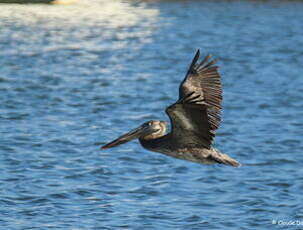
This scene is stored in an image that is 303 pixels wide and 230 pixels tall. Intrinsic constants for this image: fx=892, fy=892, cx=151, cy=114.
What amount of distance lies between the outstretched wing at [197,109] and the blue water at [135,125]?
6.65ft

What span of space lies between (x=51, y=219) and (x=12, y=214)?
66cm

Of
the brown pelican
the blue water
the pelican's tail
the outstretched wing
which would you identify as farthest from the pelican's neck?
the blue water

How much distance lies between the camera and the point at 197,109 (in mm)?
10094

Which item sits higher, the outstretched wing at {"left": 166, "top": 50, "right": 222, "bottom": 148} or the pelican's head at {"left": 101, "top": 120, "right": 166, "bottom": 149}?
the outstretched wing at {"left": 166, "top": 50, "right": 222, "bottom": 148}

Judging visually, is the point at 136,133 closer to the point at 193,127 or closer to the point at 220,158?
the point at 193,127

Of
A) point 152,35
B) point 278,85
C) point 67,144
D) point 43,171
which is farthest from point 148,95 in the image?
point 152,35

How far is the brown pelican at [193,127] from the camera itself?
10344 millimetres

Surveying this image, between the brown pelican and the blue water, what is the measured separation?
1.71 m

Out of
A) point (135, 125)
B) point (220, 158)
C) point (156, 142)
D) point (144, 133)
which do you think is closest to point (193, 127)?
point (220, 158)

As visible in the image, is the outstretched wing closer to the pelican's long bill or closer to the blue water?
the pelican's long bill

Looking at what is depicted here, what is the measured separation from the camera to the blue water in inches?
530

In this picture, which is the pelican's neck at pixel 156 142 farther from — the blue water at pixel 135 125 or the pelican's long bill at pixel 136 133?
the blue water at pixel 135 125

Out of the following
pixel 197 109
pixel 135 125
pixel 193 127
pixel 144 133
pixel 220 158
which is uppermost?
pixel 197 109

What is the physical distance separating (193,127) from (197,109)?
660 mm
